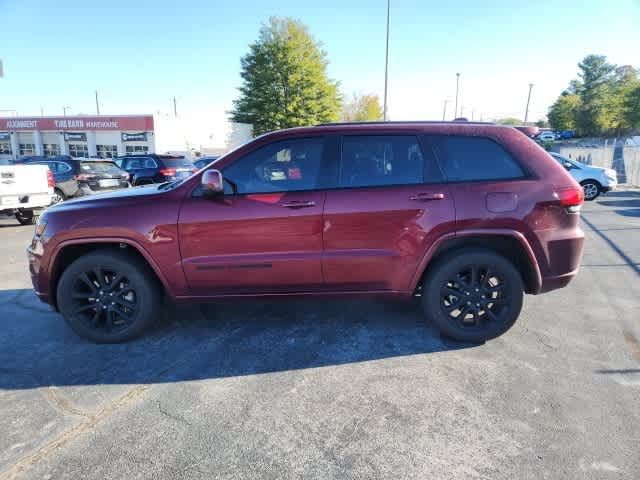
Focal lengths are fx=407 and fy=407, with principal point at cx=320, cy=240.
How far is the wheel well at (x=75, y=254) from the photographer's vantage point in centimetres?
354

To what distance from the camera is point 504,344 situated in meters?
3.52

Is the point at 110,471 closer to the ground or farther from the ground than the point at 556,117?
closer to the ground

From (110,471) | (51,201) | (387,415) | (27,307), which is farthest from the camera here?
(51,201)

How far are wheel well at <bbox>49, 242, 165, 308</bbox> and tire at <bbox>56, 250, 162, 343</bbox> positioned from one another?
47 mm

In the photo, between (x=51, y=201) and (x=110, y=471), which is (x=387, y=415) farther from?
(x=51, y=201)

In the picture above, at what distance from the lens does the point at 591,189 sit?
13336mm

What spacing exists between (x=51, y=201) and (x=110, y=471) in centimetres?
957

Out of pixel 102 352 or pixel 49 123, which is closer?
pixel 102 352

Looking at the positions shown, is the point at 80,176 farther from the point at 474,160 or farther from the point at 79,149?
the point at 79,149

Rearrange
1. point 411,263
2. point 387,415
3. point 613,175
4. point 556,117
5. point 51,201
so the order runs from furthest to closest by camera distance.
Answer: point 556,117 → point 613,175 → point 51,201 → point 411,263 → point 387,415

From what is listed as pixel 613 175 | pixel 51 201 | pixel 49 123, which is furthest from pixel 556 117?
pixel 51 201

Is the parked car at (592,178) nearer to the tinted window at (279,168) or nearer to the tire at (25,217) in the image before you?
the tinted window at (279,168)

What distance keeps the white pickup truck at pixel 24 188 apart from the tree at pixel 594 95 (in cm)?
6668

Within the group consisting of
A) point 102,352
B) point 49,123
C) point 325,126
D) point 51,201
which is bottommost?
point 102,352
